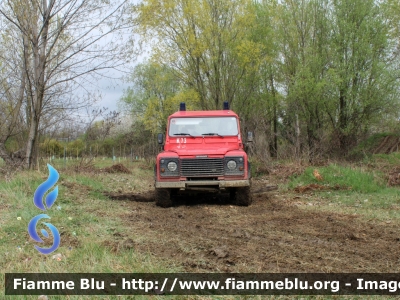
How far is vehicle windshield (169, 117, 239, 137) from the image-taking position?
9375mm

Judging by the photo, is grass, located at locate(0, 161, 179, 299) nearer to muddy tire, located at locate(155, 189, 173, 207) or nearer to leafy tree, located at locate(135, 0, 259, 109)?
muddy tire, located at locate(155, 189, 173, 207)

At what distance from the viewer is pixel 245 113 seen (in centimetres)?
2102

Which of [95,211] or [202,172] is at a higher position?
[202,172]

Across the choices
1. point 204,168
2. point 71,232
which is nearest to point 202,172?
point 204,168

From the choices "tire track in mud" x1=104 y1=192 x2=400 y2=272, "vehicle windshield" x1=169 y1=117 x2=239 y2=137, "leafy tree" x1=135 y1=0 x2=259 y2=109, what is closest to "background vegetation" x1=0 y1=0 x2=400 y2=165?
"leafy tree" x1=135 y1=0 x2=259 y2=109

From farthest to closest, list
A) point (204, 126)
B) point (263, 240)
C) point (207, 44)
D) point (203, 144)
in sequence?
point (207, 44), point (204, 126), point (203, 144), point (263, 240)

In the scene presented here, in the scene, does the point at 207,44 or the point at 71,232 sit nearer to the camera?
the point at 71,232

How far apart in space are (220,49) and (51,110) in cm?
991

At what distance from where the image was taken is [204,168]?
27.6ft

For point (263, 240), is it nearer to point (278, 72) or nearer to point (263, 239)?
point (263, 239)

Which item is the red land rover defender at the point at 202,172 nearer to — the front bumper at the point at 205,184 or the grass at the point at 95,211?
the front bumper at the point at 205,184

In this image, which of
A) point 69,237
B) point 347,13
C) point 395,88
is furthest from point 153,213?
point 347,13

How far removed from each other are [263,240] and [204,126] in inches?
185

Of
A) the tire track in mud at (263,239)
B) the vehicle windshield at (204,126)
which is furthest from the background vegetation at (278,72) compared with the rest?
the tire track in mud at (263,239)
